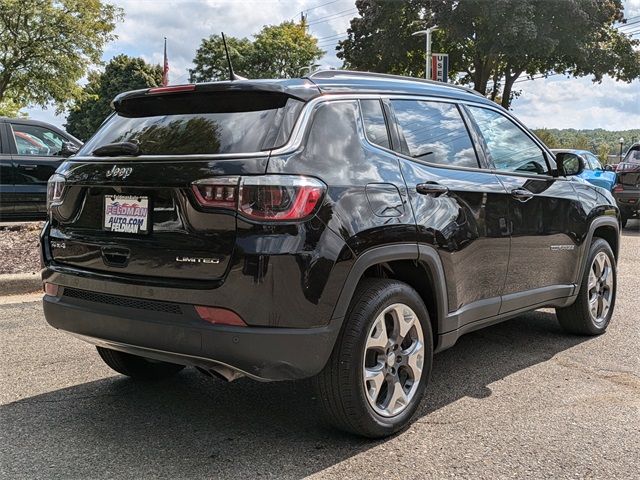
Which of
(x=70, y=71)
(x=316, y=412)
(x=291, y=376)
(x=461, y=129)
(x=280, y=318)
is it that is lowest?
(x=316, y=412)

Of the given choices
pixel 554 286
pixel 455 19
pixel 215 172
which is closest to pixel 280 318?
pixel 215 172

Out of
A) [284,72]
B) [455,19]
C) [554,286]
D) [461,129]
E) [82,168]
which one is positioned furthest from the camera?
[284,72]

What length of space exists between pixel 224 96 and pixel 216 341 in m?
1.20

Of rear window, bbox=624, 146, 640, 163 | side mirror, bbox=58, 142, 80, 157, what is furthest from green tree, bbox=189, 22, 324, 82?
side mirror, bbox=58, 142, 80, 157

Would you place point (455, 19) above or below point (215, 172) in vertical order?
above

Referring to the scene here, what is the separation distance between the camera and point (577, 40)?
26.0 meters

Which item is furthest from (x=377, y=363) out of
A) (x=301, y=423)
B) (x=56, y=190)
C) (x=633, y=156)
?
(x=633, y=156)

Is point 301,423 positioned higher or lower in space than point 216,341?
lower

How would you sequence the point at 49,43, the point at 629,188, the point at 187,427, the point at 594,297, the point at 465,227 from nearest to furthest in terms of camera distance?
the point at 187,427 → the point at 465,227 → the point at 594,297 → the point at 629,188 → the point at 49,43

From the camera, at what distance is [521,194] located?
4312 mm

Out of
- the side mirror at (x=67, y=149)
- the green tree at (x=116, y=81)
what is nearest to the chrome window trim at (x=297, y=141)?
the side mirror at (x=67, y=149)

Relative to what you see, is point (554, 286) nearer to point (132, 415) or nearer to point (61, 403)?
point (132, 415)

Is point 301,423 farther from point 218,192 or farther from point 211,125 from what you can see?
point 211,125

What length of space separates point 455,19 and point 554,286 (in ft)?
A: 74.2
